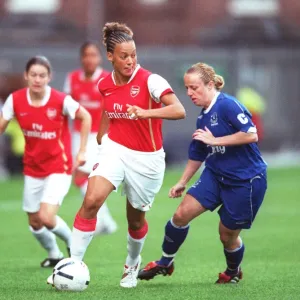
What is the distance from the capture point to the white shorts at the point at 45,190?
11008 millimetres

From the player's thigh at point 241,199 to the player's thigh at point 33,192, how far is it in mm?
2478

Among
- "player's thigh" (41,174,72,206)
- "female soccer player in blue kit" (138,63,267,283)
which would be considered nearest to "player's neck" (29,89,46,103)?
"player's thigh" (41,174,72,206)

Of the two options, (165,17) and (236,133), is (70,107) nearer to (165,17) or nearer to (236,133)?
(236,133)

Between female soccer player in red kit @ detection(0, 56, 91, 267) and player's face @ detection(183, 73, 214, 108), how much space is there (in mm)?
1818

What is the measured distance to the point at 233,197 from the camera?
945 centimetres

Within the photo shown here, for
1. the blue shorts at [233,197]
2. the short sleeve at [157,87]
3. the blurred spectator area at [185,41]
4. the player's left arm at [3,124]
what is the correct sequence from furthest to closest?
the blurred spectator area at [185,41] < the player's left arm at [3,124] < the blue shorts at [233,197] < the short sleeve at [157,87]

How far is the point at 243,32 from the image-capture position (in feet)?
126

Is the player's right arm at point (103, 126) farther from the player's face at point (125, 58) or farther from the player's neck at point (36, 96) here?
the player's neck at point (36, 96)

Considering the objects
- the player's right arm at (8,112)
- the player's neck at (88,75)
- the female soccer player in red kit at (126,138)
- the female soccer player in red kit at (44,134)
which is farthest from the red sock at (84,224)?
the player's neck at (88,75)

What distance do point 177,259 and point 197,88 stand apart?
3.33 meters

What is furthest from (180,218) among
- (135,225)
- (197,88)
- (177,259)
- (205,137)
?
(177,259)

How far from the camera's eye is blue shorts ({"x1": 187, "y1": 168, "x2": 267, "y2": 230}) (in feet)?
31.0

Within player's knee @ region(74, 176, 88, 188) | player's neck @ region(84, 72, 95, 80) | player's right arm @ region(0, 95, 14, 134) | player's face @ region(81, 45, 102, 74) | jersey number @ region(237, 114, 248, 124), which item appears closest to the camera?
jersey number @ region(237, 114, 248, 124)

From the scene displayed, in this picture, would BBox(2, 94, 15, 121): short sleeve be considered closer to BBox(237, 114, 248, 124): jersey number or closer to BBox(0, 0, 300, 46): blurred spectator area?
BBox(237, 114, 248, 124): jersey number
